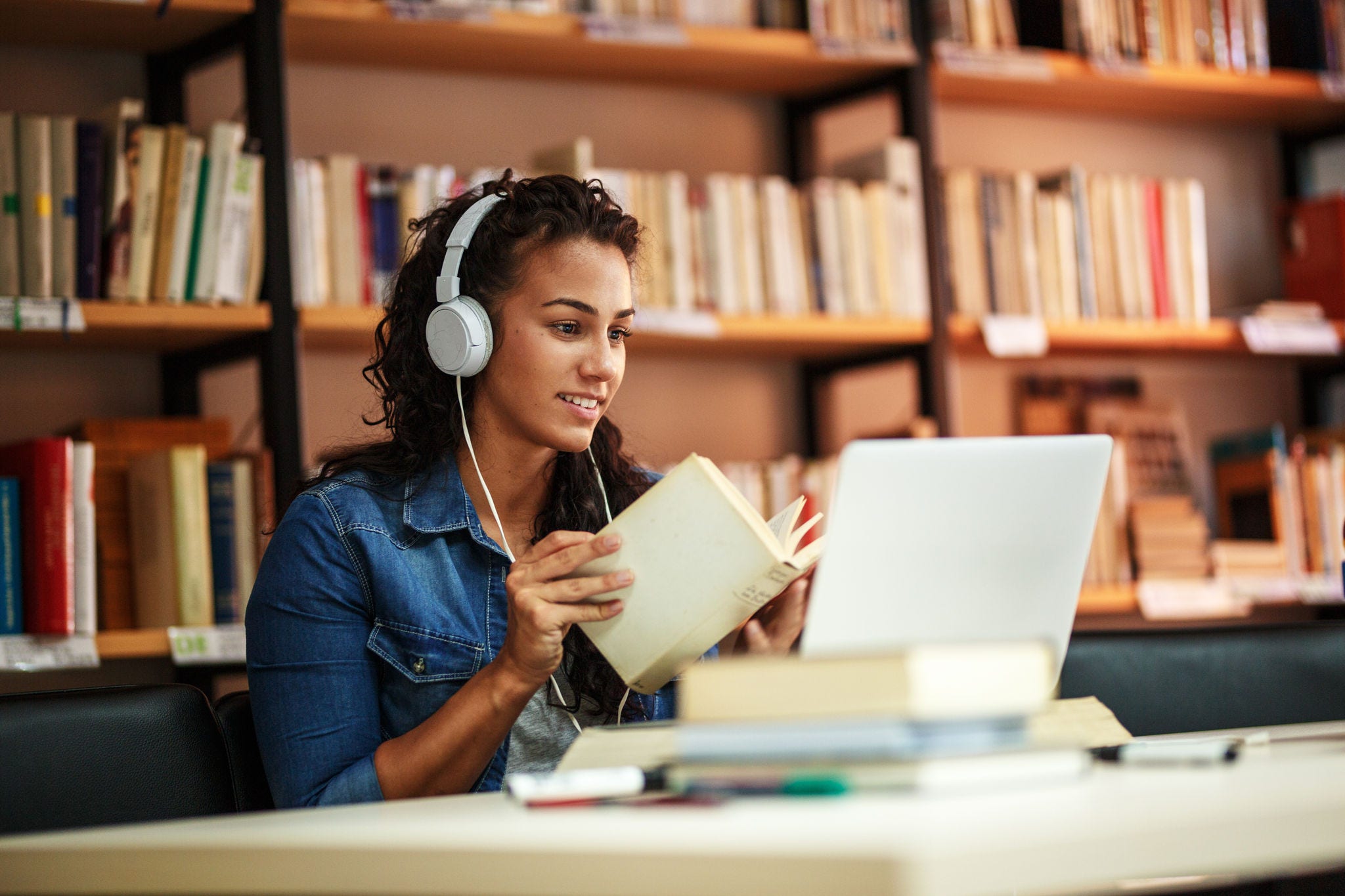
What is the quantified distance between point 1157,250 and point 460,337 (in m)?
1.84

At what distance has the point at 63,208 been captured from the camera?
1.95 m

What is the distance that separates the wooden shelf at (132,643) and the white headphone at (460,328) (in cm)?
73

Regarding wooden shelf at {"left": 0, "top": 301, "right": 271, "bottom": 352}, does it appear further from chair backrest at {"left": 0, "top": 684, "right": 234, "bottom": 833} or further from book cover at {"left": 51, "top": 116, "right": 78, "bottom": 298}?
chair backrest at {"left": 0, "top": 684, "right": 234, "bottom": 833}

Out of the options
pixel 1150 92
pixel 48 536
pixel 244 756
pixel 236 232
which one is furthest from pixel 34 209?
pixel 1150 92

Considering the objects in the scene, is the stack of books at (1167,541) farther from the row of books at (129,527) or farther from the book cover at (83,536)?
the book cover at (83,536)

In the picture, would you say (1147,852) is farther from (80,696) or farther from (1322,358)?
(1322,358)

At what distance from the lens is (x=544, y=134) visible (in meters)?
2.58

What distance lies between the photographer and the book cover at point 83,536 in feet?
6.30

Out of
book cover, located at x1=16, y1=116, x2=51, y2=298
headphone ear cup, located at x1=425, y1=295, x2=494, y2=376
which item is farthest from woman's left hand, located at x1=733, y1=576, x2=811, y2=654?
book cover, located at x1=16, y1=116, x2=51, y2=298

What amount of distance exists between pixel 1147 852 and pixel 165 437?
1780 millimetres

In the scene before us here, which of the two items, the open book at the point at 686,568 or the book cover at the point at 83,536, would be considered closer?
the open book at the point at 686,568

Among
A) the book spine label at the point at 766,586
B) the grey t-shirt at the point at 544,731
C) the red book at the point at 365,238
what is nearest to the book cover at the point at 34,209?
the red book at the point at 365,238

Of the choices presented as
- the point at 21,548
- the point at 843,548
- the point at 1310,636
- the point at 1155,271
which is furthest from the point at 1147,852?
the point at 1155,271

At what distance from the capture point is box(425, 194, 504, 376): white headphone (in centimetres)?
142
